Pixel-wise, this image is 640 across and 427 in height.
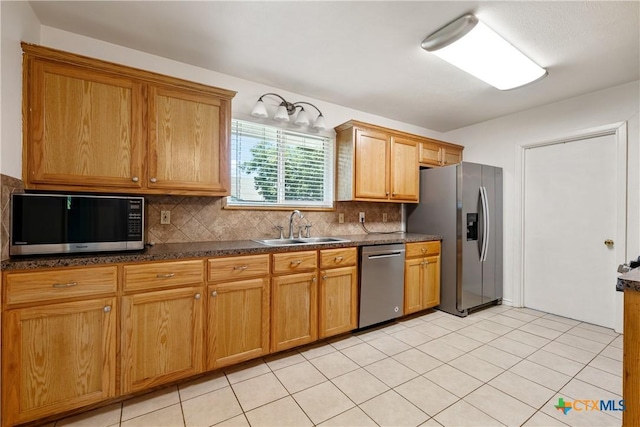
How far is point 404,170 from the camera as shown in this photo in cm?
346

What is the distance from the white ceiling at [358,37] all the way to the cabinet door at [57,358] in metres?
1.90

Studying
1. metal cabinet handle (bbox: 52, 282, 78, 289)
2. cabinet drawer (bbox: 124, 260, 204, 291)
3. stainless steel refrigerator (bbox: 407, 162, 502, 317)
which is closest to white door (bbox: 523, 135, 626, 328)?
stainless steel refrigerator (bbox: 407, 162, 502, 317)

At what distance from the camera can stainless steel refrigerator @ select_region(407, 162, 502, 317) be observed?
3219mm

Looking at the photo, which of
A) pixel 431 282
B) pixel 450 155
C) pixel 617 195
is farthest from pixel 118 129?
pixel 617 195

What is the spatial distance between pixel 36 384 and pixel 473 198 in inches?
157

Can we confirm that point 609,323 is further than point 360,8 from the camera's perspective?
Yes

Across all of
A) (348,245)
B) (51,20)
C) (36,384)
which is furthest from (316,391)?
(51,20)

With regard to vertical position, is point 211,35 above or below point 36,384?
above

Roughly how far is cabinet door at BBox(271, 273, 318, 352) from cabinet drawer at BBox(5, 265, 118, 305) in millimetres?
1069

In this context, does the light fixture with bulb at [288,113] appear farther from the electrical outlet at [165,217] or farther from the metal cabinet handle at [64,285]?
the metal cabinet handle at [64,285]

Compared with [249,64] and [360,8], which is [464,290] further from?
[249,64]

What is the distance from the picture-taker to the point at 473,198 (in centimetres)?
329

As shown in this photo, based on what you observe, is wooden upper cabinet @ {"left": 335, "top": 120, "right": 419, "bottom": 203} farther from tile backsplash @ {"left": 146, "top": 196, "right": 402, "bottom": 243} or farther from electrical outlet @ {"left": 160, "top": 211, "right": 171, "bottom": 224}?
electrical outlet @ {"left": 160, "top": 211, "right": 171, "bottom": 224}

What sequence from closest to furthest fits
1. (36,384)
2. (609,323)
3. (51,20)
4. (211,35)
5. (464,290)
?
(36,384), (51,20), (211,35), (609,323), (464,290)
